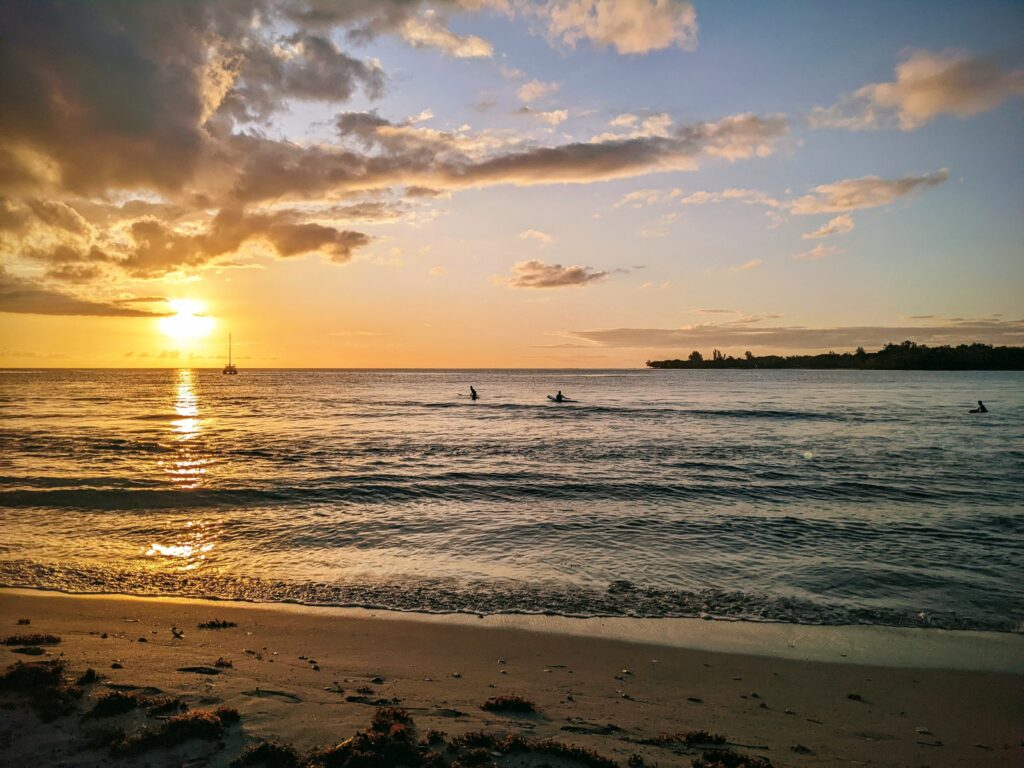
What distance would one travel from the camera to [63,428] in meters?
39.9

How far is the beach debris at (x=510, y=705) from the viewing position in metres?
6.30

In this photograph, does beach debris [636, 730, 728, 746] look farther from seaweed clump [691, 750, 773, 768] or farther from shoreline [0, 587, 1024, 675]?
shoreline [0, 587, 1024, 675]

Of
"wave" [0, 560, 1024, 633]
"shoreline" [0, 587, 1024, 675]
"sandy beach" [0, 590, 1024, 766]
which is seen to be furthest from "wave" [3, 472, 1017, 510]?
"sandy beach" [0, 590, 1024, 766]

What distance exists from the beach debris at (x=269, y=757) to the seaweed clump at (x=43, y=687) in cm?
216

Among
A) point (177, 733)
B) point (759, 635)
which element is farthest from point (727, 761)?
point (177, 733)

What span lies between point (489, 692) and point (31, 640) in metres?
6.26

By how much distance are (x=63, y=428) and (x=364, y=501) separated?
33433 millimetres

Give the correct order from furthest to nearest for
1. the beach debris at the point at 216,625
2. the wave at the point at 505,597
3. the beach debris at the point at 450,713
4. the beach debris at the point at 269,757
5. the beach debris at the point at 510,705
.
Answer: the wave at the point at 505,597, the beach debris at the point at 216,625, the beach debris at the point at 510,705, the beach debris at the point at 450,713, the beach debris at the point at 269,757

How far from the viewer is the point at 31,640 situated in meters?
7.74

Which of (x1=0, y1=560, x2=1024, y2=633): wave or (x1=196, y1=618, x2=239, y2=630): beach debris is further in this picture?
(x1=0, y1=560, x2=1024, y2=633): wave

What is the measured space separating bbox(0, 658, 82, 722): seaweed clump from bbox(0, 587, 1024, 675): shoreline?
3.26 metres

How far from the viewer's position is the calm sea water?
35.1 ft

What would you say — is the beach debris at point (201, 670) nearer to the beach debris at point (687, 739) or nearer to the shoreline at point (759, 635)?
the shoreline at point (759, 635)

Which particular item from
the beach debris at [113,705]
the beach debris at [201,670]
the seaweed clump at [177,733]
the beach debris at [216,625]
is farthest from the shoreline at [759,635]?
the seaweed clump at [177,733]
